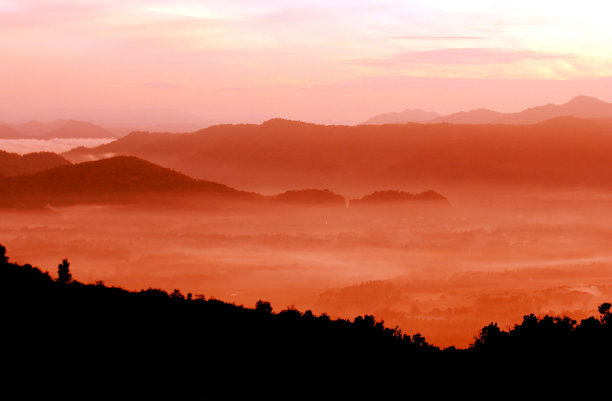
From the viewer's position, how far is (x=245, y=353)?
31.6 meters

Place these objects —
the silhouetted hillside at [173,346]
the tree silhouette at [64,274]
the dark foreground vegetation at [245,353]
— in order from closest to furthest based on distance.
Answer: the silhouetted hillside at [173,346]
the dark foreground vegetation at [245,353]
the tree silhouette at [64,274]

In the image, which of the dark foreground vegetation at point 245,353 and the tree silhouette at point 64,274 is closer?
the dark foreground vegetation at point 245,353

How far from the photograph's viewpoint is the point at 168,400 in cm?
2375

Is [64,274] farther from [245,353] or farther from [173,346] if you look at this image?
[245,353]

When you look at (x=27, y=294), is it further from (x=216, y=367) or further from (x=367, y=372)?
(x=367, y=372)

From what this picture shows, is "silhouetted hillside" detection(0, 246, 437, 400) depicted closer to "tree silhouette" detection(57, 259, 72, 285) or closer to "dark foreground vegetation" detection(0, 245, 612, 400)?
"dark foreground vegetation" detection(0, 245, 612, 400)

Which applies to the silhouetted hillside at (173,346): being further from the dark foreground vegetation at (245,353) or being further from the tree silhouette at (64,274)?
the tree silhouette at (64,274)

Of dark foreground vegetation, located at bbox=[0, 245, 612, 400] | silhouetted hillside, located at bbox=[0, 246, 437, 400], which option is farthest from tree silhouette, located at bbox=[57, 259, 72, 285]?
silhouetted hillside, located at bbox=[0, 246, 437, 400]

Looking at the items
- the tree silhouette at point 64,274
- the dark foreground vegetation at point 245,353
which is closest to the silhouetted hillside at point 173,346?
the dark foreground vegetation at point 245,353

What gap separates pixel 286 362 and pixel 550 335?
79.0ft

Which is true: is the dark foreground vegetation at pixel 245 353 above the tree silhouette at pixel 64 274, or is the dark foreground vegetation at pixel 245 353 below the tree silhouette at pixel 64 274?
below

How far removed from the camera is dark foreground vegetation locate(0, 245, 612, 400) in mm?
25672

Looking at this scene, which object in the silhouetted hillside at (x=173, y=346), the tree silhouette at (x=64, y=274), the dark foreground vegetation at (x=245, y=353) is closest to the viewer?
the silhouetted hillside at (x=173, y=346)

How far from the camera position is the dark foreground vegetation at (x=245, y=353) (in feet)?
84.2
